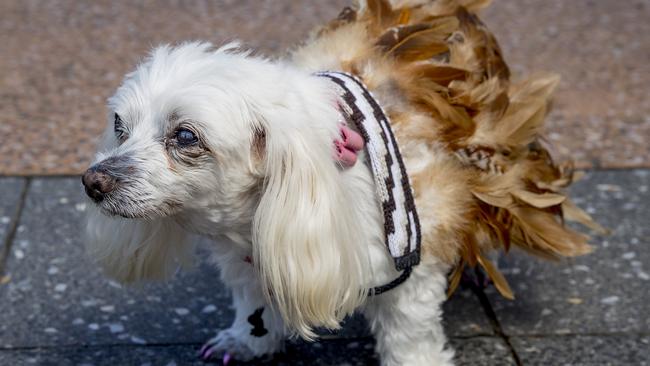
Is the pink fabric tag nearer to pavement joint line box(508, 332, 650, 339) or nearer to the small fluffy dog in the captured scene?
the small fluffy dog

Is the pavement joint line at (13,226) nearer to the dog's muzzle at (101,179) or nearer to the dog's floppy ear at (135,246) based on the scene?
the dog's floppy ear at (135,246)

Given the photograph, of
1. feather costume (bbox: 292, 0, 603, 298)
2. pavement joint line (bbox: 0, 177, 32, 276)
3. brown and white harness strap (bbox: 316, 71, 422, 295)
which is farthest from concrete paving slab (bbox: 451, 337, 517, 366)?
pavement joint line (bbox: 0, 177, 32, 276)

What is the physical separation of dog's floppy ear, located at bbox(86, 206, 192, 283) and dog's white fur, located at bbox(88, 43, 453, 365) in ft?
0.86

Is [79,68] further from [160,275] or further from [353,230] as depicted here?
[353,230]

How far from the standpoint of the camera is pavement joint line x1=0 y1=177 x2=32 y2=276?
391cm

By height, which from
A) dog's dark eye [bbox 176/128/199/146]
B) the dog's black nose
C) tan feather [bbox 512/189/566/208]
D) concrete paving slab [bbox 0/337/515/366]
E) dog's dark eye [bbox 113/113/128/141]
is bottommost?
concrete paving slab [bbox 0/337/515/366]

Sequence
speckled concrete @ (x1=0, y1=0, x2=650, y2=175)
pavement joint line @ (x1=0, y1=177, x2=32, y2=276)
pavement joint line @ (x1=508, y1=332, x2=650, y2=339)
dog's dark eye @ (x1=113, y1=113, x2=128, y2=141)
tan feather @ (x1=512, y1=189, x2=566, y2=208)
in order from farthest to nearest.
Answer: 1. speckled concrete @ (x1=0, y1=0, x2=650, y2=175)
2. pavement joint line @ (x1=0, y1=177, x2=32, y2=276)
3. pavement joint line @ (x1=508, y1=332, x2=650, y2=339)
4. tan feather @ (x1=512, y1=189, x2=566, y2=208)
5. dog's dark eye @ (x1=113, y1=113, x2=128, y2=141)

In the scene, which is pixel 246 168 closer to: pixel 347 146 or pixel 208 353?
pixel 347 146

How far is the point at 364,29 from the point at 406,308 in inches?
37.7

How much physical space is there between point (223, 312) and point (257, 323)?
20.5 inches

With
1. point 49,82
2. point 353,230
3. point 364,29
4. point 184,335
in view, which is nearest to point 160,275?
point 184,335

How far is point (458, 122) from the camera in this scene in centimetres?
303

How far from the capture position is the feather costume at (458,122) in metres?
2.98

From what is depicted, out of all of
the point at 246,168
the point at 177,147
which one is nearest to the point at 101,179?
the point at 177,147
